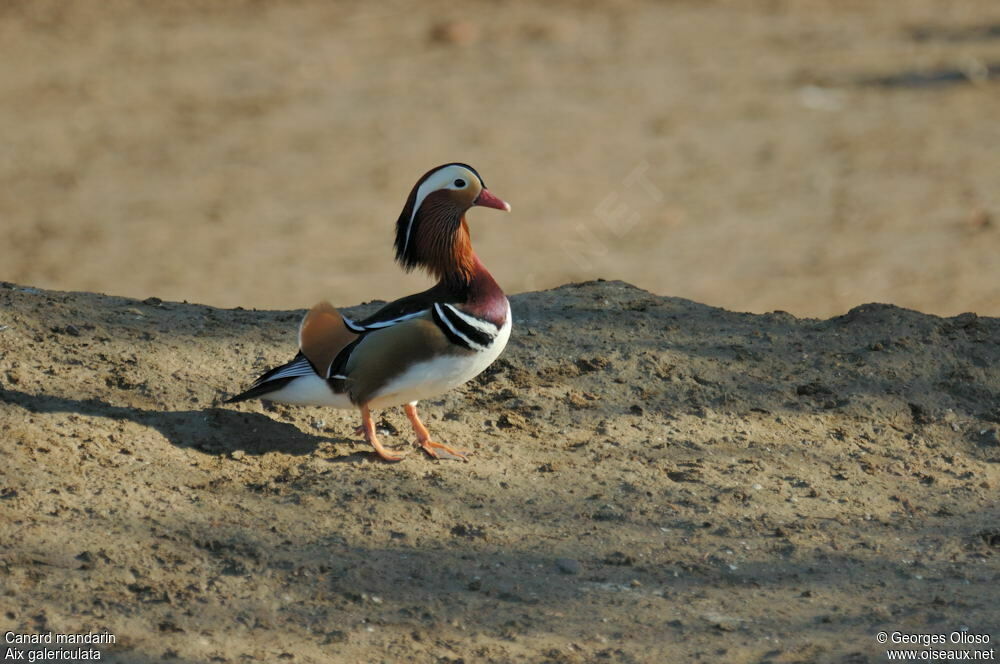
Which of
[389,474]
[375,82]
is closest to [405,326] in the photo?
[389,474]

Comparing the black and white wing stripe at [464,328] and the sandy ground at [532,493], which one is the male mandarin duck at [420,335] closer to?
the black and white wing stripe at [464,328]

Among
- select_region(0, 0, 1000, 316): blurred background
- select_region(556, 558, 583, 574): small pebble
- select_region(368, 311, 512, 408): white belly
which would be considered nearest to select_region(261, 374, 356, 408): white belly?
select_region(368, 311, 512, 408): white belly

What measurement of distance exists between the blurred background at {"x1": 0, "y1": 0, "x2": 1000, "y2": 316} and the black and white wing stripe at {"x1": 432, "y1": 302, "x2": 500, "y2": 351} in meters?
5.25

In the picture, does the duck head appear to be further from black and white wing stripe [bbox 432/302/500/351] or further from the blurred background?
the blurred background

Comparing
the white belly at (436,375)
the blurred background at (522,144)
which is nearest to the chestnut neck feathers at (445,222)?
the white belly at (436,375)

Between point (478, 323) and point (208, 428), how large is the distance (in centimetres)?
122

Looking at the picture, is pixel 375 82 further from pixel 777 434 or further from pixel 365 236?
pixel 777 434

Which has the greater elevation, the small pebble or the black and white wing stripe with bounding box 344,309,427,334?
the black and white wing stripe with bounding box 344,309,427,334

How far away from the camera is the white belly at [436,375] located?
16.6ft

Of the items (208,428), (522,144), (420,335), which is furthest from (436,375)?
(522,144)

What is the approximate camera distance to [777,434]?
5.79 metres

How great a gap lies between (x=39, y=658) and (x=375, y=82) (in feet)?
38.2

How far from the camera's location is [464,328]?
5.10 m

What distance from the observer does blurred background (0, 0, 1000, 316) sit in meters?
11.1
